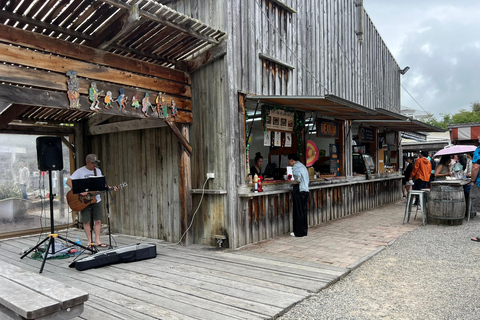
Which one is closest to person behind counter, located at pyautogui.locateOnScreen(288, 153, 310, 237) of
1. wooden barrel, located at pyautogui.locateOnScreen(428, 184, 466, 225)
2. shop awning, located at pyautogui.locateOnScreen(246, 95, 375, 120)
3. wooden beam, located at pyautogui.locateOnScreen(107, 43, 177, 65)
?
shop awning, located at pyautogui.locateOnScreen(246, 95, 375, 120)

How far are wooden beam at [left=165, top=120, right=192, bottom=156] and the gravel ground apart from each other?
3.39m

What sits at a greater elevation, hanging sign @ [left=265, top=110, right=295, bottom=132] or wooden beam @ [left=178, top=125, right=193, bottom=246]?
hanging sign @ [left=265, top=110, right=295, bottom=132]

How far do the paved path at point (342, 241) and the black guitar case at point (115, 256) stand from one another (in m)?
1.60

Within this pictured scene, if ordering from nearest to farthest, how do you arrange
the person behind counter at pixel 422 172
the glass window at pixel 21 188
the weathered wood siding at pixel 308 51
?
1. the weathered wood siding at pixel 308 51
2. the glass window at pixel 21 188
3. the person behind counter at pixel 422 172

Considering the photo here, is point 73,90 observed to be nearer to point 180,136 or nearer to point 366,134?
point 180,136

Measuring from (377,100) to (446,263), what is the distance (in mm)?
8668

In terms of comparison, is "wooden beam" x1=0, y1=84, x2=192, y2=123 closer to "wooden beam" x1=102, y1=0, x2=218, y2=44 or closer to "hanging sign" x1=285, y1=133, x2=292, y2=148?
"wooden beam" x1=102, y1=0, x2=218, y2=44

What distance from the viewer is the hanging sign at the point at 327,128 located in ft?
27.7

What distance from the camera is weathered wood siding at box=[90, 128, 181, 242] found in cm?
674

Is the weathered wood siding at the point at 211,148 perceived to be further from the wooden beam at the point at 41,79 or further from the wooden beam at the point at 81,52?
the wooden beam at the point at 41,79

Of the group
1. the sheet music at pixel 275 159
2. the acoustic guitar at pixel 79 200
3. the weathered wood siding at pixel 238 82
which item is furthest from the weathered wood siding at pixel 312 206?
the acoustic guitar at pixel 79 200

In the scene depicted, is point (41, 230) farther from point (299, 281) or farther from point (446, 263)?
point (446, 263)

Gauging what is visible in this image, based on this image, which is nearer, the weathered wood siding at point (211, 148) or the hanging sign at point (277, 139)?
the weathered wood siding at point (211, 148)

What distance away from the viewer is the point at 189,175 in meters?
6.48
